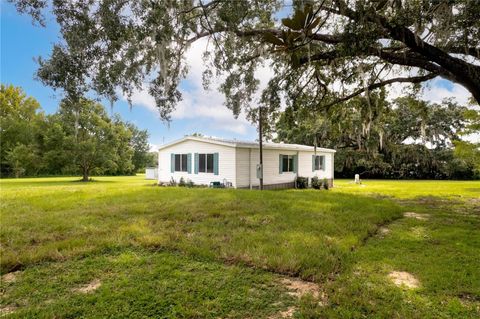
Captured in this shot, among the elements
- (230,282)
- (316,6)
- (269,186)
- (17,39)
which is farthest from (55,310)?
(269,186)

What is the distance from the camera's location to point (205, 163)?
15641 millimetres

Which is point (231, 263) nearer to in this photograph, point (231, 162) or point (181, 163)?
point (231, 162)

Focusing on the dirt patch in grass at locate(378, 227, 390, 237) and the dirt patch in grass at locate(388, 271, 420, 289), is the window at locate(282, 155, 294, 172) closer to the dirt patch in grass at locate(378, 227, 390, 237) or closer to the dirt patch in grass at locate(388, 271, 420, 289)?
the dirt patch in grass at locate(378, 227, 390, 237)

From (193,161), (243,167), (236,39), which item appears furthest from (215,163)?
(236,39)

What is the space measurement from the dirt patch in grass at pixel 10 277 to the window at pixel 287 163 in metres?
14.7

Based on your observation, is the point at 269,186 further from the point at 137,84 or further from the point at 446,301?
the point at 446,301

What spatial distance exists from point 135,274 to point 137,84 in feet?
12.9

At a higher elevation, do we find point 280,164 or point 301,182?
point 280,164

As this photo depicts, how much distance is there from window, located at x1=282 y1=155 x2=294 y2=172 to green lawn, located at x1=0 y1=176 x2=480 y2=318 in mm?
10575

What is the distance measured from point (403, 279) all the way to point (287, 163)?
1428cm

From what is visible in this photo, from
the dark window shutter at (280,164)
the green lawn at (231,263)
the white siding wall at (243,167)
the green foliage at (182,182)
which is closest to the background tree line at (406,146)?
the dark window shutter at (280,164)

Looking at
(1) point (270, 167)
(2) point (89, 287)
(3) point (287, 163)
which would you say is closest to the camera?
(2) point (89, 287)

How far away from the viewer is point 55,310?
241 centimetres

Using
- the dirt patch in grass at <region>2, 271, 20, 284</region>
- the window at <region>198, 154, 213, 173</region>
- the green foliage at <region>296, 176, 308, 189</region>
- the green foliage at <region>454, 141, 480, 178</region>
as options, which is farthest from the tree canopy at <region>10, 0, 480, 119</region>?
the green foliage at <region>296, 176, 308, 189</region>
